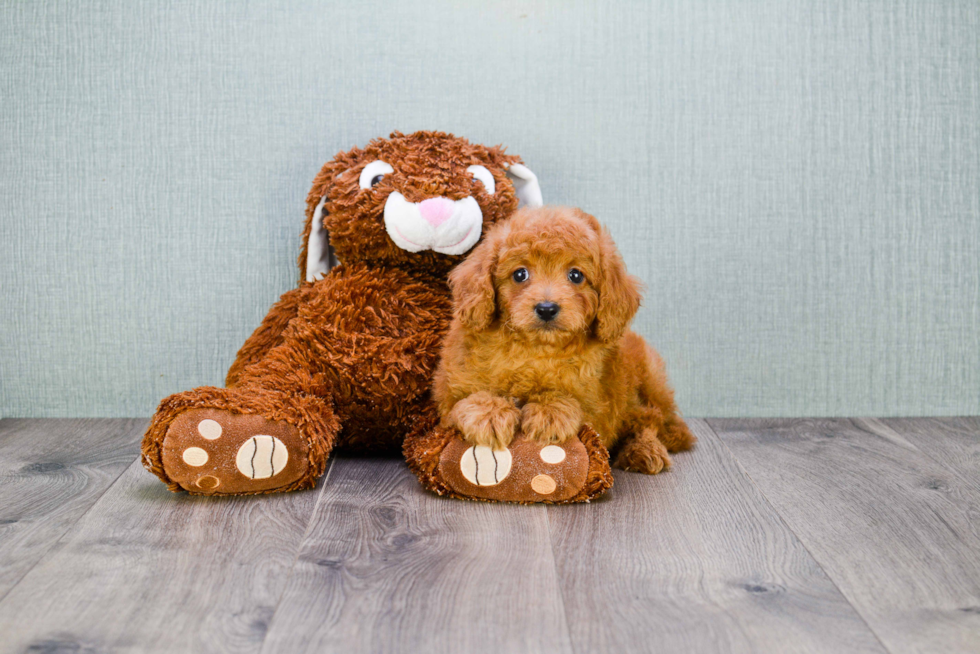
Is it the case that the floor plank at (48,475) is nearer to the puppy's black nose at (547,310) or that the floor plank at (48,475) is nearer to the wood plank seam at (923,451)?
the puppy's black nose at (547,310)

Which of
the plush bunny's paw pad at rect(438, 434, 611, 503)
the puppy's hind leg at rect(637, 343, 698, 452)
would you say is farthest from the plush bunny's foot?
the puppy's hind leg at rect(637, 343, 698, 452)

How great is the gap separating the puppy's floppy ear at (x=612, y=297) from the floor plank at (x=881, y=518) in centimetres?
43

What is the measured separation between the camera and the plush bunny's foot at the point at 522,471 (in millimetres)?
1391

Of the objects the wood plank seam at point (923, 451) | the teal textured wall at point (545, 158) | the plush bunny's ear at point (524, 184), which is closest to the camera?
the wood plank seam at point (923, 451)

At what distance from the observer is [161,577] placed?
113cm

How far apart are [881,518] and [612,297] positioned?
59cm

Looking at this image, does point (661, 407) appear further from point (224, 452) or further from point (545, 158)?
point (224, 452)

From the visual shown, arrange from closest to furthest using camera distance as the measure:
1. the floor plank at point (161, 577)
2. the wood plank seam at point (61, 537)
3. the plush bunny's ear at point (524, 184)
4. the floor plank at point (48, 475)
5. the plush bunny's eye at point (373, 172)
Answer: the floor plank at point (161, 577)
the wood plank seam at point (61, 537)
the floor plank at point (48, 475)
the plush bunny's eye at point (373, 172)
the plush bunny's ear at point (524, 184)

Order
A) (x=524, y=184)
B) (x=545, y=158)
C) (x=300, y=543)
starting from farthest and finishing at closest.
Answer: (x=545, y=158), (x=524, y=184), (x=300, y=543)

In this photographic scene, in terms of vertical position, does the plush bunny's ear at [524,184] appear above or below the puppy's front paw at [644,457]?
above

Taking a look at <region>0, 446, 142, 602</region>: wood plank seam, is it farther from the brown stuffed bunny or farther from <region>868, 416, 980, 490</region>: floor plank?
<region>868, 416, 980, 490</region>: floor plank

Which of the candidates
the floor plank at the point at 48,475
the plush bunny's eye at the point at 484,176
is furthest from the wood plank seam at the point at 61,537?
the plush bunny's eye at the point at 484,176

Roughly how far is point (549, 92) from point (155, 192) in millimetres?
977

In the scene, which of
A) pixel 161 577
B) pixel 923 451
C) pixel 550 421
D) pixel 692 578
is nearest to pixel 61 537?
pixel 161 577
